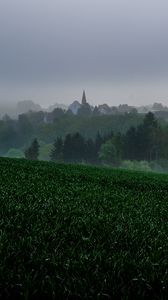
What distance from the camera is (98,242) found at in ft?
24.7

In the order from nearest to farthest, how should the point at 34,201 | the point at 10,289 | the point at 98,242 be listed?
the point at 10,289
the point at 98,242
the point at 34,201

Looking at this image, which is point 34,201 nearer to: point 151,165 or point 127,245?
point 127,245

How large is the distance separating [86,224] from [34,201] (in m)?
2.92

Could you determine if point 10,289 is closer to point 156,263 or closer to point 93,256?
point 93,256

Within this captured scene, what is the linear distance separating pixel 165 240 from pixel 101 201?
18.6ft

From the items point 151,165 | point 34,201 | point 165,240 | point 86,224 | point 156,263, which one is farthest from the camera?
point 151,165

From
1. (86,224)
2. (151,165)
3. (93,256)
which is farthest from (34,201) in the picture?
(151,165)

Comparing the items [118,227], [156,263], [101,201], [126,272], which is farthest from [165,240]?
[101,201]

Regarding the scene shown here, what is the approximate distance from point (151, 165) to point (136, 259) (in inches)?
7713

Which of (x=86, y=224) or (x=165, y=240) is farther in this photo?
(x=86, y=224)

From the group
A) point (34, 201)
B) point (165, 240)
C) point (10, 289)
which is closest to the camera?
point (10, 289)

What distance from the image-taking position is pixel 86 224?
916 centimetres

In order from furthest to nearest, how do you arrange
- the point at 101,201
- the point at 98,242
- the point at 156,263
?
1. the point at 101,201
2. the point at 98,242
3. the point at 156,263

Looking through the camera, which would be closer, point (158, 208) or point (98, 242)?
point (98, 242)
